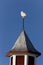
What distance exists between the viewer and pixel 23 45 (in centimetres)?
5438

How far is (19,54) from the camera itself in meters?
53.9

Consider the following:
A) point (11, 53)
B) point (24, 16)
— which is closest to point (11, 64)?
point (11, 53)

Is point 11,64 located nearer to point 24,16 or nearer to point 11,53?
point 11,53

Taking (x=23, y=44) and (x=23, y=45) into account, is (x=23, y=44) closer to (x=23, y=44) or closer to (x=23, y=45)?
(x=23, y=44)

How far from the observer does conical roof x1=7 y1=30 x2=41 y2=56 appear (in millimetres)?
54094

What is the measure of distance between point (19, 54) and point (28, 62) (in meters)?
1.02

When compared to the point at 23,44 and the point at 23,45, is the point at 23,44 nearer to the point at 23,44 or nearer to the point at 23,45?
the point at 23,44

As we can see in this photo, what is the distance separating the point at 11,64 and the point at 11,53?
0.98 metres

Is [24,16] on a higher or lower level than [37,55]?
higher

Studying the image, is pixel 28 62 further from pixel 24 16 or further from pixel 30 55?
pixel 24 16

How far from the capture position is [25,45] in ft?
178

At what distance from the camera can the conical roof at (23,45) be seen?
54.1 metres

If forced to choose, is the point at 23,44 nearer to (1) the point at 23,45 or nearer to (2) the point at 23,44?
(2) the point at 23,44

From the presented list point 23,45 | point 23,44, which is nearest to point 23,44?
point 23,44
